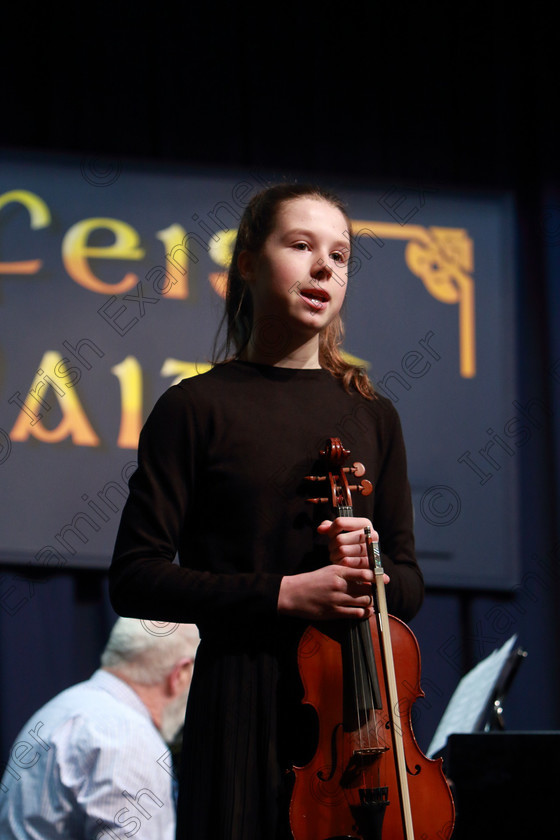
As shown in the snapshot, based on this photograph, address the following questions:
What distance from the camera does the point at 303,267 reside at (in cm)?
146

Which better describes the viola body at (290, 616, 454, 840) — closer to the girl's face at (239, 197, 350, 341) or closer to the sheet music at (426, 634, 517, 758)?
the girl's face at (239, 197, 350, 341)

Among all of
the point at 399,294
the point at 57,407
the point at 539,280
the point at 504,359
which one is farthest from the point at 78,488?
the point at 539,280

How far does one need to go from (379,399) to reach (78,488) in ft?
6.87

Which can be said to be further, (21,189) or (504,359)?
(504,359)

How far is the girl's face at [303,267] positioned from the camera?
4.78ft

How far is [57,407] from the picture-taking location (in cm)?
345

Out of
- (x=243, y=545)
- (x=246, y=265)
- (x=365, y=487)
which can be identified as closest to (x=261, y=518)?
(x=243, y=545)

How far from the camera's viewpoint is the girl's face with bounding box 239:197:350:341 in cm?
146

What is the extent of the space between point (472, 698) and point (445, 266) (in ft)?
5.89

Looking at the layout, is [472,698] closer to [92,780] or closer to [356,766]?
[92,780]

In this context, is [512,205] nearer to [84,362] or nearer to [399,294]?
[399,294]

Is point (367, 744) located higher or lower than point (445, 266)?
lower

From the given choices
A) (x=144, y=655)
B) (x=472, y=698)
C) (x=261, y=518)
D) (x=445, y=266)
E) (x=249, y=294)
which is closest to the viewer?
(x=261, y=518)

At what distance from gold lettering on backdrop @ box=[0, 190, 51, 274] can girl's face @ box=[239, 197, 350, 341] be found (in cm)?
220
